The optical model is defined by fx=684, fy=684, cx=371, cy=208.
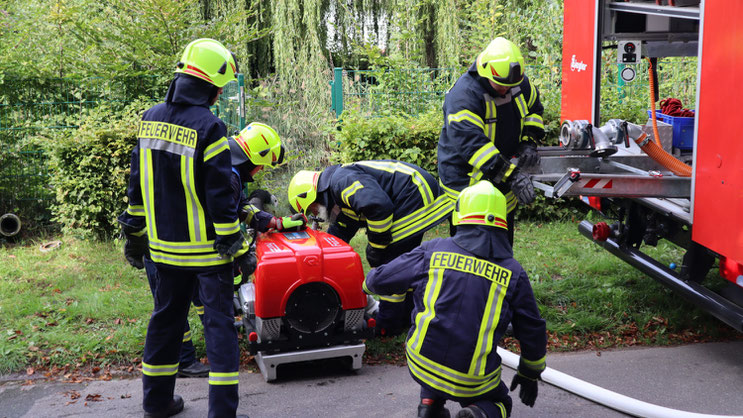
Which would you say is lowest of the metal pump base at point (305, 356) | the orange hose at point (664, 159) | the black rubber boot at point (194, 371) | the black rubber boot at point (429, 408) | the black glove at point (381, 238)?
the black rubber boot at point (194, 371)

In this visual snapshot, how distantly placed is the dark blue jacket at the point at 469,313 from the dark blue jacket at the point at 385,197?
1332mm

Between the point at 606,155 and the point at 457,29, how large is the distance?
707 cm

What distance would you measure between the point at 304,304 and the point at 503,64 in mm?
2037

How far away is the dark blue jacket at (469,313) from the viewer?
9.96 feet

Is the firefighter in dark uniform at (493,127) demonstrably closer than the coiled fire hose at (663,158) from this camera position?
No

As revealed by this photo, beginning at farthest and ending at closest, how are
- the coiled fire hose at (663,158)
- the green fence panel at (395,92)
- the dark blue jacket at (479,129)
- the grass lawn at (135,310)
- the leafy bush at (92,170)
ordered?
the green fence panel at (395,92) < the leafy bush at (92,170) < the dark blue jacket at (479,129) < the grass lawn at (135,310) < the coiled fire hose at (663,158)

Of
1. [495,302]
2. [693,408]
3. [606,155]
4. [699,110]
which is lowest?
[693,408]

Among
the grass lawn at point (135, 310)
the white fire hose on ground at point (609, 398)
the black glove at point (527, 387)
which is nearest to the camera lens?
the black glove at point (527, 387)

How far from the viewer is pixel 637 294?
17.7 feet

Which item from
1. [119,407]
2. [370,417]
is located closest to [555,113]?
[370,417]

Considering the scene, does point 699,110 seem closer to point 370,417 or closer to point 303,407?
point 370,417

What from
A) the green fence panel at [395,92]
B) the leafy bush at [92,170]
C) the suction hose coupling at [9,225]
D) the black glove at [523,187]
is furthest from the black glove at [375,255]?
the suction hose coupling at [9,225]

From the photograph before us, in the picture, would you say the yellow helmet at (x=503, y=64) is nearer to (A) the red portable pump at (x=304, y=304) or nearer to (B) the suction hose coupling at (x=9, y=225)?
(A) the red portable pump at (x=304, y=304)

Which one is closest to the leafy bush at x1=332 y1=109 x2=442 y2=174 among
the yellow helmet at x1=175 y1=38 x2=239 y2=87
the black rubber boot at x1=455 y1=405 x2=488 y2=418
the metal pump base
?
the metal pump base
